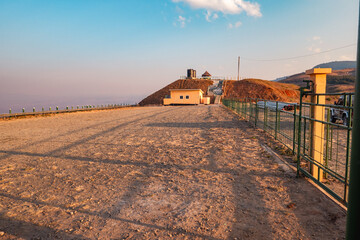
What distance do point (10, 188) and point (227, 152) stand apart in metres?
5.59

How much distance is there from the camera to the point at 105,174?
17.6 feet

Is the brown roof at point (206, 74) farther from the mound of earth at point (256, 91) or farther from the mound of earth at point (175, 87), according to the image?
the mound of earth at point (256, 91)

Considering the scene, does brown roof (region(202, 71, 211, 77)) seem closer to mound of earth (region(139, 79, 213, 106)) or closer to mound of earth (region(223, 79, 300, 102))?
mound of earth (region(139, 79, 213, 106))

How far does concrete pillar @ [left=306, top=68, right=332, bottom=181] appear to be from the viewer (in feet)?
14.9

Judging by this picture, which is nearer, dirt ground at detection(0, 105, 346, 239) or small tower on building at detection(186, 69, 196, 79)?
dirt ground at detection(0, 105, 346, 239)

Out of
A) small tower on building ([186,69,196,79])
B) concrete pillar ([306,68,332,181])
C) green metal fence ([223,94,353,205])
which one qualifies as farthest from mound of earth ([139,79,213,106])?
concrete pillar ([306,68,332,181])

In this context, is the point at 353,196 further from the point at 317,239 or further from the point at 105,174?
the point at 105,174

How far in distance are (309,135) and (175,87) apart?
75.3 meters

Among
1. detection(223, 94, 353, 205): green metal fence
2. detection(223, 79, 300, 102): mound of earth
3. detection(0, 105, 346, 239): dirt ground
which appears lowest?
detection(0, 105, 346, 239): dirt ground

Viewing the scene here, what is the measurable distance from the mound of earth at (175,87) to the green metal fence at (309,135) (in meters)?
56.5

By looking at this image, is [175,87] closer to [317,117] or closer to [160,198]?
[317,117]

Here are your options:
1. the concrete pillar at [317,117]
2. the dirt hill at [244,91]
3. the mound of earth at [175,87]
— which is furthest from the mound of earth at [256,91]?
the concrete pillar at [317,117]

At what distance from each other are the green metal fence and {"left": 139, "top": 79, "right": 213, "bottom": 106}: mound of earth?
5650 centimetres

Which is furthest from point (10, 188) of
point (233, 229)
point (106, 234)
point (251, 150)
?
point (251, 150)
